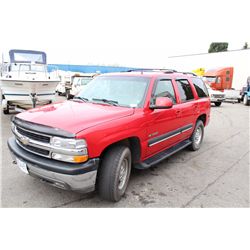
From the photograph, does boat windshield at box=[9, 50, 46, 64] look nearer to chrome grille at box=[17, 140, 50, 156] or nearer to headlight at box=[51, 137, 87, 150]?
chrome grille at box=[17, 140, 50, 156]

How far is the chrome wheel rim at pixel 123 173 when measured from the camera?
10.9 feet

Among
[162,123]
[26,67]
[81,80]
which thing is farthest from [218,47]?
[162,123]

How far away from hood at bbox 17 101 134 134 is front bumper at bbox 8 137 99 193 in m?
0.43

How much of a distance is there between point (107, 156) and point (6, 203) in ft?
5.07

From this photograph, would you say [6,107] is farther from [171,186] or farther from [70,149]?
[171,186]

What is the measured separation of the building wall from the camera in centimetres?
2597

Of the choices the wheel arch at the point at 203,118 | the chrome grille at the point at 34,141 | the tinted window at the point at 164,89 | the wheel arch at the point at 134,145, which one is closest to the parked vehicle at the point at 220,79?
the wheel arch at the point at 203,118

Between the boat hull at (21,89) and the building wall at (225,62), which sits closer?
the boat hull at (21,89)

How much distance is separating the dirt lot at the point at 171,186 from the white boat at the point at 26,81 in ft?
13.0

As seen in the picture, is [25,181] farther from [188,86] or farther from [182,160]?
[188,86]

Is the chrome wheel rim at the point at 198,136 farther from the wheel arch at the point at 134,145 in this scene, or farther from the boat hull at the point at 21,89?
the boat hull at the point at 21,89

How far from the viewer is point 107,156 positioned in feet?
10.1

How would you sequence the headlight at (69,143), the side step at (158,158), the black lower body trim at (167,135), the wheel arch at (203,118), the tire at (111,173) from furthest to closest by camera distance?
the wheel arch at (203,118) → the black lower body trim at (167,135) → the side step at (158,158) → the tire at (111,173) → the headlight at (69,143)

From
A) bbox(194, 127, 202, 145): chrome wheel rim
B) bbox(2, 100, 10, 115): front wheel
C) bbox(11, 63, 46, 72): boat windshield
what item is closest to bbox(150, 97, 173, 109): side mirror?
bbox(194, 127, 202, 145): chrome wheel rim
